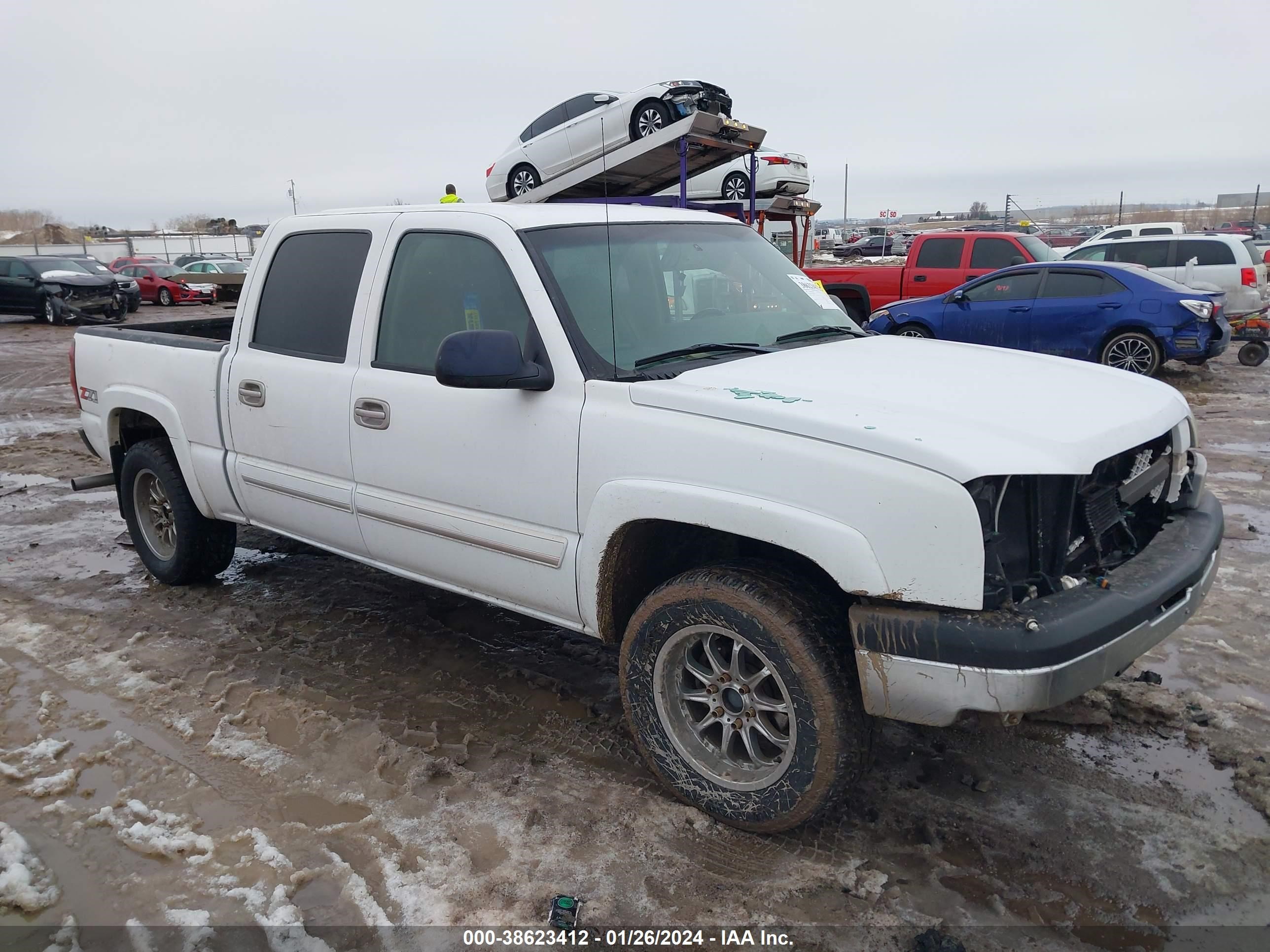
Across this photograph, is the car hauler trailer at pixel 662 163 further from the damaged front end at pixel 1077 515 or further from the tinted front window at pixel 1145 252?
the tinted front window at pixel 1145 252

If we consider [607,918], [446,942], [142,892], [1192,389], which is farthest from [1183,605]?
[1192,389]

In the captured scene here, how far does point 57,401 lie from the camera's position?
11633mm

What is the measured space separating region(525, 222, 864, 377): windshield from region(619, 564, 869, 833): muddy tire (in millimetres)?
833

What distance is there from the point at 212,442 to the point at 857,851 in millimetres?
3452

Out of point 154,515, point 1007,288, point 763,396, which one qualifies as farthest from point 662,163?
point 763,396

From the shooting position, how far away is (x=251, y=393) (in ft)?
13.8

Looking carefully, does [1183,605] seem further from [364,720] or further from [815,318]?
[364,720]

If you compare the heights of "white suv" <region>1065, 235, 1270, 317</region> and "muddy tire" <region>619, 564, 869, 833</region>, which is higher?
"white suv" <region>1065, 235, 1270, 317</region>

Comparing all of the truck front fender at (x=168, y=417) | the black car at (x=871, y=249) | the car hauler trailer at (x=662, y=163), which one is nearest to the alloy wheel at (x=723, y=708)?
the truck front fender at (x=168, y=417)

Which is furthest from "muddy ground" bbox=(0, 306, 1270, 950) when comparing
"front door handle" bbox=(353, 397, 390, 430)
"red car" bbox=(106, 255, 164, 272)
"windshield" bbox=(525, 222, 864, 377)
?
"red car" bbox=(106, 255, 164, 272)

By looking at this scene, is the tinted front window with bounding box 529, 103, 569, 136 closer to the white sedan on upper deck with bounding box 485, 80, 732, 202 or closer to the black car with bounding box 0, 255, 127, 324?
the white sedan on upper deck with bounding box 485, 80, 732, 202

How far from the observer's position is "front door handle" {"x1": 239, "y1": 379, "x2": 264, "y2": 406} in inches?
164

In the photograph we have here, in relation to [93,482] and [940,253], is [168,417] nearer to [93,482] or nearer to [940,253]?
[93,482]

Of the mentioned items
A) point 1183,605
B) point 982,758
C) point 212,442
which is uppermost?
point 212,442
